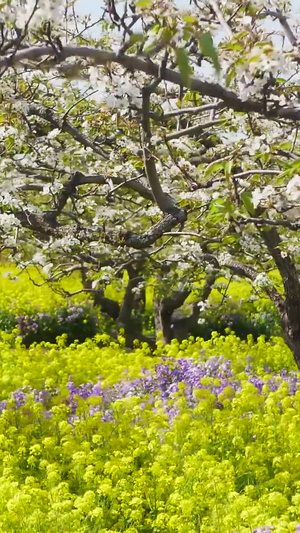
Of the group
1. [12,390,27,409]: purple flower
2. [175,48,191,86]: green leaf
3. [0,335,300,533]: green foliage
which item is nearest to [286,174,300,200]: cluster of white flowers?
[175,48,191,86]: green leaf

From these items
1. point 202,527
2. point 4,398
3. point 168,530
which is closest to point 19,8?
point 202,527

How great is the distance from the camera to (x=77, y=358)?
9648 millimetres

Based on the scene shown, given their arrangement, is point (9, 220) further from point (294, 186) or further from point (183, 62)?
point (183, 62)

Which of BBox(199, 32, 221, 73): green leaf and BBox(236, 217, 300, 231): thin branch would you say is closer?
BBox(199, 32, 221, 73): green leaf

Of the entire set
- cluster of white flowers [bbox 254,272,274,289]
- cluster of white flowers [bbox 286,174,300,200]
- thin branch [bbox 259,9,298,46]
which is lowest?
cluster of white flowers [bbox 286,174,300,200]

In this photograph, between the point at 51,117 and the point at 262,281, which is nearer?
the point at 51,117

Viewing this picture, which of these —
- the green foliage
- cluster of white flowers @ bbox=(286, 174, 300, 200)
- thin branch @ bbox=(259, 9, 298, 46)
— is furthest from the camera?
the green foliage

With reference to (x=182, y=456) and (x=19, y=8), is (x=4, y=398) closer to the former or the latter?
(x=182, y=456)

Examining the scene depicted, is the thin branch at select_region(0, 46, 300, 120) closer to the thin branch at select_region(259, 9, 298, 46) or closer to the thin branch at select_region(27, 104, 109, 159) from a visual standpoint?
the thin branch at select_region(259, 9, 298, 46)

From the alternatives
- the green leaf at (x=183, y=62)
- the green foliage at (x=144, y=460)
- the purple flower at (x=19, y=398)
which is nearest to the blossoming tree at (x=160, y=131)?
the green leaf at (x=183, y=62)

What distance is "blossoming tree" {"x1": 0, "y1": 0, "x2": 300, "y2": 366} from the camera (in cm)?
230

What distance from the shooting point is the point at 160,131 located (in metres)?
4.83

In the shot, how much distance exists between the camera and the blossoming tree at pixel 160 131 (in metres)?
2.30

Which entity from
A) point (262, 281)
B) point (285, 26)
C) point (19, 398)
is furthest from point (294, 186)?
point (19, 398)
